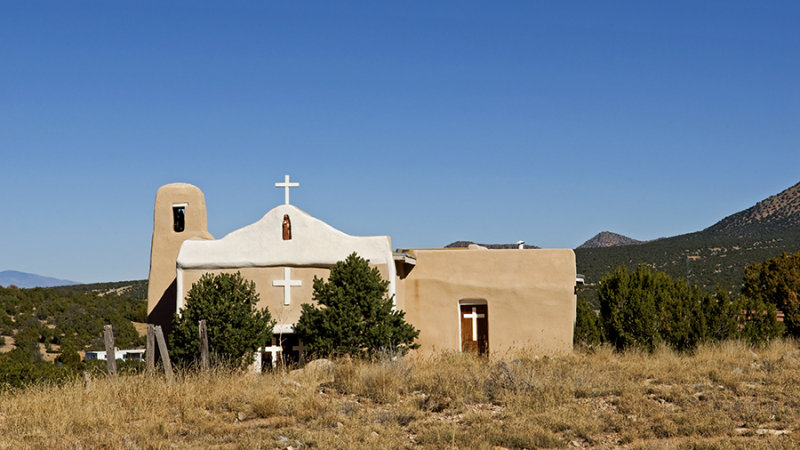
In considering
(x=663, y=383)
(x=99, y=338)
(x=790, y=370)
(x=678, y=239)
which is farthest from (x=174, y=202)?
(x=678, y=239)

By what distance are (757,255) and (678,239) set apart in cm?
2153

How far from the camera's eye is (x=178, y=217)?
20344mm

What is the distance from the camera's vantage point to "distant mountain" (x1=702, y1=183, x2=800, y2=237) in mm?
76938

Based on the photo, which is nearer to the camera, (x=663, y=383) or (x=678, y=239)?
(x=663, y=383)

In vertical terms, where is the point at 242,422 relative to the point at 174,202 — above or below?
below

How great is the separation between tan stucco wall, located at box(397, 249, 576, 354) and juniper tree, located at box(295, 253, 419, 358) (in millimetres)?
2139

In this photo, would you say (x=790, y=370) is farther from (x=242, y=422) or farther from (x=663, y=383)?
(x=242, y=422)

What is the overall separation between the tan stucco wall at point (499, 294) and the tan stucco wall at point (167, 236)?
18.5 feet

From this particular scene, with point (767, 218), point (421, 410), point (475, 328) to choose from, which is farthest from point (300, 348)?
point (767, 218)

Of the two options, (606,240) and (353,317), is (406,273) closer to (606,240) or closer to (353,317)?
(353,317)

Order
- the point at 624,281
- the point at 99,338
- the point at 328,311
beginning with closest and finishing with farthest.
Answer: the point at 328,311 < the point at 624,281 < the point at 99,338

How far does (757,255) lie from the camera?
56.9 meters

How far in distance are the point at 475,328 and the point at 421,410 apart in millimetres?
8367

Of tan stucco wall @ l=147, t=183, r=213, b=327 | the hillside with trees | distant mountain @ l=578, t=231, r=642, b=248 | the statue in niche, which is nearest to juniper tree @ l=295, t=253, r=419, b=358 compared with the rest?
the statue in niche
